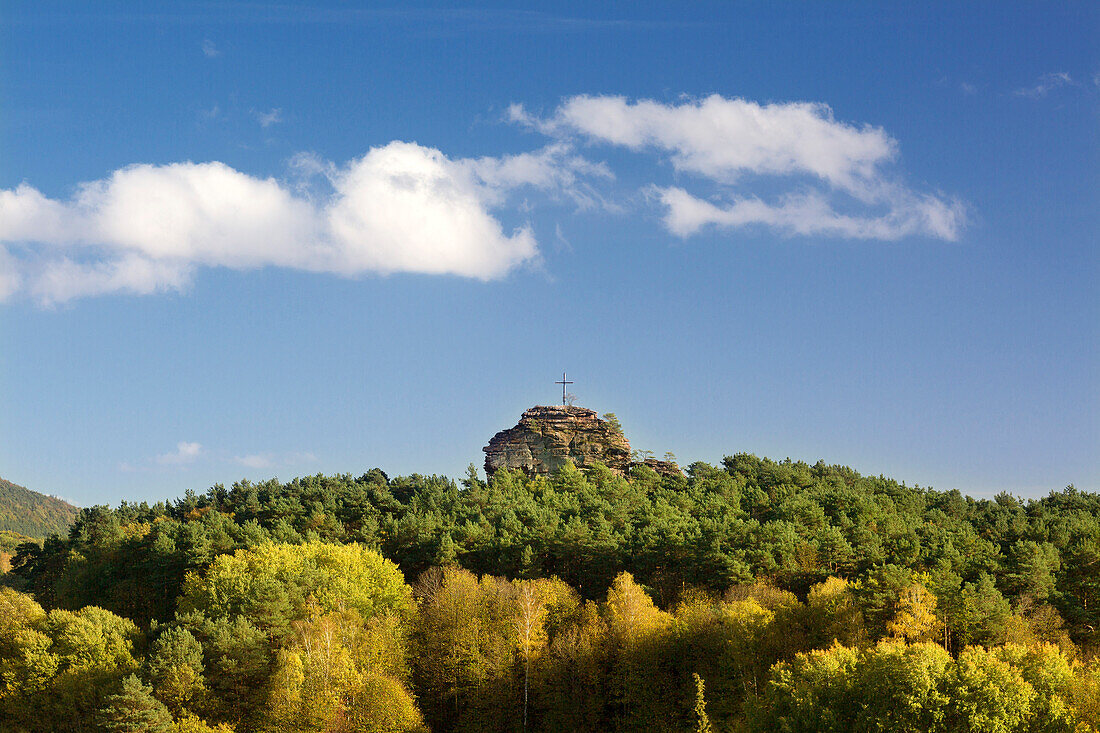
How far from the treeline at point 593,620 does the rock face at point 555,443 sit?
10.6 m

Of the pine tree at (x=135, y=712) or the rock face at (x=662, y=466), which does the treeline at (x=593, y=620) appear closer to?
the pine tree at (x=135, y=712)

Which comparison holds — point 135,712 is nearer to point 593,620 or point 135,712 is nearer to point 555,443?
point 593,620

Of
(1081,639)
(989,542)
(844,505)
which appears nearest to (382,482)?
(844,505)

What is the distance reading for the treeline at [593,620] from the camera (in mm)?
39719

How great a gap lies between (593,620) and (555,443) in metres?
31.8

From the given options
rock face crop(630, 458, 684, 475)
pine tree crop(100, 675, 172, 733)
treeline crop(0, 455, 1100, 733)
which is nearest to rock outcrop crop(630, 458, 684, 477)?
rock face crop(630, 458, 684, 475)

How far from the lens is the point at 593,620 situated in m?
54.9

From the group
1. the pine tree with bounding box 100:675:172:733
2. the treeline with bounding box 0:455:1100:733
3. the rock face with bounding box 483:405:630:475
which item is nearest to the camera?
the treeline with bounding box 0:455:1100:733

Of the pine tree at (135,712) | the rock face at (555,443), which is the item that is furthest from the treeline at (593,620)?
the rock face at (555,443)

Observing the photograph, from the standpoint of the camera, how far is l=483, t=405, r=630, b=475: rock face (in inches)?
3376

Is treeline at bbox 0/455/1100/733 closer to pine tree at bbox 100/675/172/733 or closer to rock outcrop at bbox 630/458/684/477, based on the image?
pine tree at bbox 100/675/172/733

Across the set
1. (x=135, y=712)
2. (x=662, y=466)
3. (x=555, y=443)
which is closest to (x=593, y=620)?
(x=135, y=712)

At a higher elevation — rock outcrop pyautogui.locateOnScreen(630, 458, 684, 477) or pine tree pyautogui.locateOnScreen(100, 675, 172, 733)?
rock outcrop pyautogui.locateOnScreen(630, 458, 684, 477)

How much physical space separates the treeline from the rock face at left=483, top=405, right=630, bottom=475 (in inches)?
418
